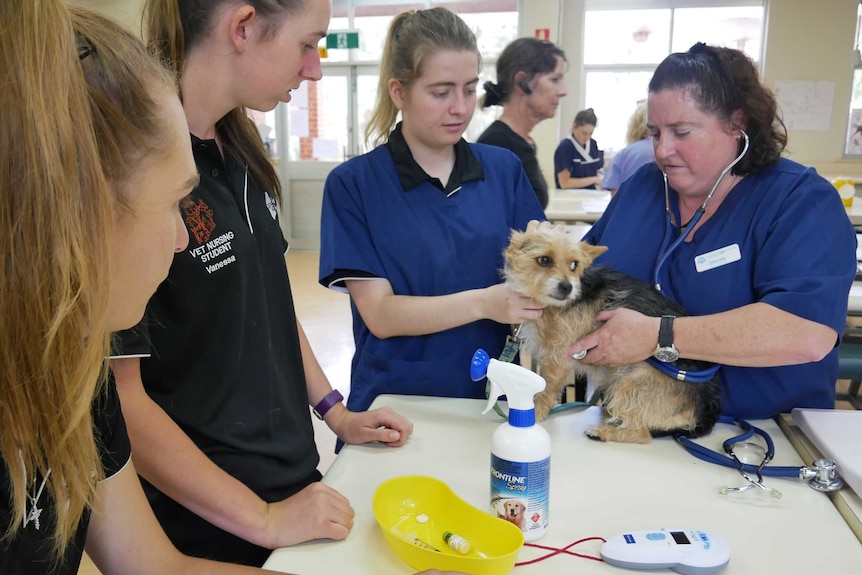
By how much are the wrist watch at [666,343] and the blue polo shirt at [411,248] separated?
0.50 metres

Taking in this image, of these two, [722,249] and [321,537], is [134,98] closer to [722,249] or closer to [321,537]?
[321,537]

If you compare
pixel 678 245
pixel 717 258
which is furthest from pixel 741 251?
pixel 678 245

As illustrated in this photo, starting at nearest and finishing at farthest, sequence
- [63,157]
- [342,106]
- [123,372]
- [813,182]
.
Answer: [63,157]
[123,372]
[813,182]
[342,106]

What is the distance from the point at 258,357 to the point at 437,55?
95cm

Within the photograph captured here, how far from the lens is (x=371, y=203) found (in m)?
1.74

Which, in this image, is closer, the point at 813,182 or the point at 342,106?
the point at 813,182

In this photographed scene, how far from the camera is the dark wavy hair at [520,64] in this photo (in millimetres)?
3412

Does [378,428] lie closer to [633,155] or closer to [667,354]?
[667,354]

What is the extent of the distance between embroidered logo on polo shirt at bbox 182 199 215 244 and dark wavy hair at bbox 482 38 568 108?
2.51 meters

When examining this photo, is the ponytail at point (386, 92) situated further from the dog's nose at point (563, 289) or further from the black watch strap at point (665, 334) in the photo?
the black watch strap at point (665, 334)

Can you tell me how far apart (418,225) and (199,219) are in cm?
70

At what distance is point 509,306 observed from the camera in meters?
1.55

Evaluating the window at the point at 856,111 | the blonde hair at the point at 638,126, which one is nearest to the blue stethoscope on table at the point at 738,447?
the blonde hair at the point at 638,126

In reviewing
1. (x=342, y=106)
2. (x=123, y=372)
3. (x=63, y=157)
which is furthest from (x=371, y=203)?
(x=342, y=106)
